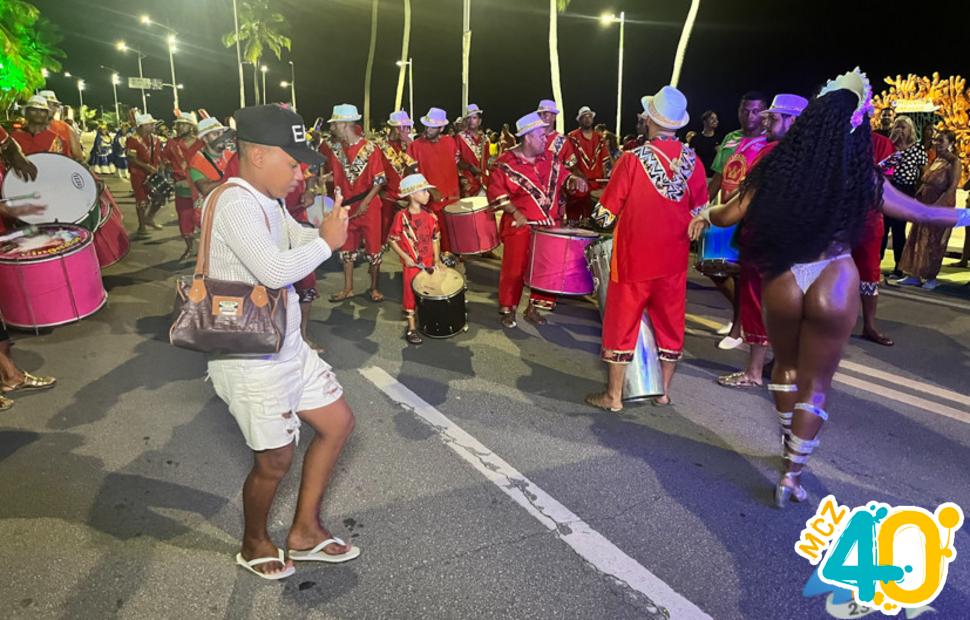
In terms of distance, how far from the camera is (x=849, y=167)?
123 inches

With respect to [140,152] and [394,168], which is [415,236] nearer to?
[394,168]

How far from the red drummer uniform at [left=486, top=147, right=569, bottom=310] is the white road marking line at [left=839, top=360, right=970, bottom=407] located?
Result: 2.77m

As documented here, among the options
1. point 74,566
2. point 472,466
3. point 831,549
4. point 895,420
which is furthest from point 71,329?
point 895,420

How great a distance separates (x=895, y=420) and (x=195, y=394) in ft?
17.0

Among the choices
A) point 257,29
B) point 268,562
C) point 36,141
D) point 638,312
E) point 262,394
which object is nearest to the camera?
point 262,394

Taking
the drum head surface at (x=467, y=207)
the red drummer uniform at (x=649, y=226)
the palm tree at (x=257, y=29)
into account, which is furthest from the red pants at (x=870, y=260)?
the palm tree at (x=257, y=29)

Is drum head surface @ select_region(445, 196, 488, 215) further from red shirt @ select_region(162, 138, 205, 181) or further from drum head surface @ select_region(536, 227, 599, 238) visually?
red shirt @ select_region(162, 138, 205, 181)

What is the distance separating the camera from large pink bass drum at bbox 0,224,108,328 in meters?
5.46

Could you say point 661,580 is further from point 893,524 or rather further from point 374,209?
point 374,209

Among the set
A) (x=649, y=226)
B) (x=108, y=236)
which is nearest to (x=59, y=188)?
(x=108, y=236)

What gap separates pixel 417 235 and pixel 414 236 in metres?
0.03

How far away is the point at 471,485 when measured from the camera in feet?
12.0

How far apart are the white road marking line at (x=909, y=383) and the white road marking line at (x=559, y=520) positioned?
140 inches

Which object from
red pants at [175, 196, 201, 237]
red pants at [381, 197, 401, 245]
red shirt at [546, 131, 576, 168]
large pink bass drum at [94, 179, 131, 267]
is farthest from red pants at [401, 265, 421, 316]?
red pants at [175, 196, 201, 237]
